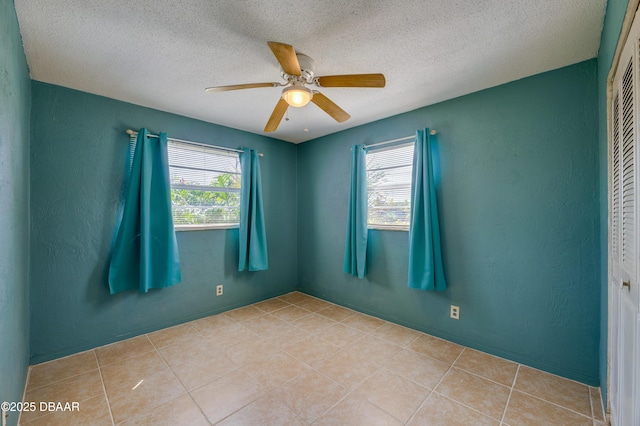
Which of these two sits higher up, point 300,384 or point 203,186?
point 203,186

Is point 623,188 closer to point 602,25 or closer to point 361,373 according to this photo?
point 602,25

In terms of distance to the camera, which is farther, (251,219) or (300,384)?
(251,219)

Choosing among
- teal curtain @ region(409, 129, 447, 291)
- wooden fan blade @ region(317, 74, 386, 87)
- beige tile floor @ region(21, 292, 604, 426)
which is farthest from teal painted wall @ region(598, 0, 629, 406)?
wooden fan blade @ region(317, 74, 386, 87)

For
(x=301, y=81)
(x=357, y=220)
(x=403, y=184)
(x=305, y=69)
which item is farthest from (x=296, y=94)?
(x=357, y=220)

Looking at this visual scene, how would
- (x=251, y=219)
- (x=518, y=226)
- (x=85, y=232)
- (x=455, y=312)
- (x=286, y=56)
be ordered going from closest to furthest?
(x=286, y=56) < (x=518, y=226) < (x=85, y=232) < (x=455, y=312) < (x=251, y=219)

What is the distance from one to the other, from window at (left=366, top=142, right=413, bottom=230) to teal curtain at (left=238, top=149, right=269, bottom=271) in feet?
4.70

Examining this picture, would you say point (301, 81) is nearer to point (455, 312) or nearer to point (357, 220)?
point (357, 220)

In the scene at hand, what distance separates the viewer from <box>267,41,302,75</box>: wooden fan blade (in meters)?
1.40

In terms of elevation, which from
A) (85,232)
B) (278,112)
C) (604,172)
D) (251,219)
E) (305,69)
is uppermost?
(305,69)

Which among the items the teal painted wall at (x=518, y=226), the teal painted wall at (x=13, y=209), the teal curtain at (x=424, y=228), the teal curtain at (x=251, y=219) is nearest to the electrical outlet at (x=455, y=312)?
the teal painted wall at (x=518, y=226)

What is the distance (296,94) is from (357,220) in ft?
5.94

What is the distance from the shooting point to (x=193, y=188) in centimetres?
316

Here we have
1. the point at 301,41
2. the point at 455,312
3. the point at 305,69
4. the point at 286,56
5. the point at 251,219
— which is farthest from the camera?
the point at 251,219

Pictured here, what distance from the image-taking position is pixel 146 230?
8.71 ft
